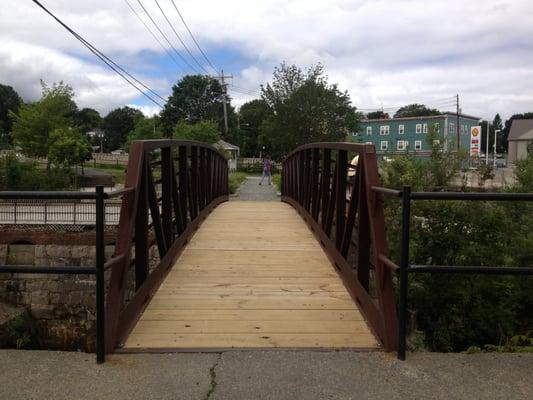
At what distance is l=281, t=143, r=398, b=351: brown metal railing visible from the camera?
3984mm

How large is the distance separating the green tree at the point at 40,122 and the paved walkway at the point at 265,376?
42450 millimetres

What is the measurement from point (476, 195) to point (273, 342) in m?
1.73

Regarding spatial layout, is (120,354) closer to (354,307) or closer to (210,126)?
(354,307)

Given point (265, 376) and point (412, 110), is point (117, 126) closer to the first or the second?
point (412, 110)

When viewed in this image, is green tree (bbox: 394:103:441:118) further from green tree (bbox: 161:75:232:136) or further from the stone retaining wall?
the stone retaining wall

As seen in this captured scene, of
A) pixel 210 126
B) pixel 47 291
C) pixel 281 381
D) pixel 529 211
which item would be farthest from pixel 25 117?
pixel 281 381

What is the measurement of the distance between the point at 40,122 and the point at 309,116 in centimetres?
2139

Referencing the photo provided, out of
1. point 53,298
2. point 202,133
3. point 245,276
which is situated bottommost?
point 53,298

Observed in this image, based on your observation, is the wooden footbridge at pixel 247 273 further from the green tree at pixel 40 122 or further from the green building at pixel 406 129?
the green building at pixel 406 129

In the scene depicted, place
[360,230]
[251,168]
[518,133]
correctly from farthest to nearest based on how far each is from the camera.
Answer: [518,133], [251,168], [360,230]

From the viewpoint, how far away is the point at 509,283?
7.52m

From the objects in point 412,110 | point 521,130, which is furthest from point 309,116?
point 412,110

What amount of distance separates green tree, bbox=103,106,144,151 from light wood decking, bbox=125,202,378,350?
122457mm

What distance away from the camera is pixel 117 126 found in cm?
12719
